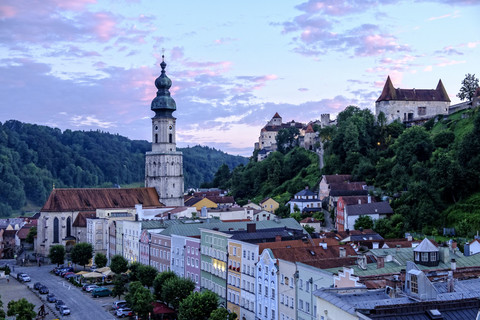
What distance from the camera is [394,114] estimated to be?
5384 inches

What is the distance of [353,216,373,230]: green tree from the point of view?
297ft

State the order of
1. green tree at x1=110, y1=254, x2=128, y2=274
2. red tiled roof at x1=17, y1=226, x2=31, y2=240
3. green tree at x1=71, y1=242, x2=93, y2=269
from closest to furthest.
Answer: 1. green tree at x1=110, y1=254, x2=128, y2=274
2. green tree at x1=71, y1=242, x2=93, y2=269
3. red tiled roof at x1=17, y1=226, x2=31, y2=240

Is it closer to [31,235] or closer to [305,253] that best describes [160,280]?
[305,253]

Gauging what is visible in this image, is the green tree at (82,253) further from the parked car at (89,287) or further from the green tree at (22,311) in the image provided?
the green tree at (22,311)

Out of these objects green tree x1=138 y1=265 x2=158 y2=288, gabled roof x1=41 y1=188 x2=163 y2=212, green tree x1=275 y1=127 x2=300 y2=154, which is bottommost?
green tree x1=138 y1=265 x2=158 y2=288

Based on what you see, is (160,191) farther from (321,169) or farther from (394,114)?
(394,114)

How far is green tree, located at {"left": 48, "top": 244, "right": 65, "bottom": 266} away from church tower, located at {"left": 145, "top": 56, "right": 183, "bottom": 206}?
22.4m

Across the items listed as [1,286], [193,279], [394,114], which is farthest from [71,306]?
[394,114]

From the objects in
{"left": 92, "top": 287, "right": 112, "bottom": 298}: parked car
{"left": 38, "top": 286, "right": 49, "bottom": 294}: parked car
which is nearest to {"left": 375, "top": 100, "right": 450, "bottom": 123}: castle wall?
{"left": 92, "top": 287, "right": 112, "bottom": 298}: parked car

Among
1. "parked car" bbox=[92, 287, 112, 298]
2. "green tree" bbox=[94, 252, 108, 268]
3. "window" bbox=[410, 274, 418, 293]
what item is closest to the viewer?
"window" bbox=[410, 274, 418, 293]

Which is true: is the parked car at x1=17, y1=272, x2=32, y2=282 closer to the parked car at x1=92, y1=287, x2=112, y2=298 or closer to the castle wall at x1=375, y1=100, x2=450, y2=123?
the parked car at x1=92, y1=287, x2=112, y2=298

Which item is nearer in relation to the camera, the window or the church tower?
the window

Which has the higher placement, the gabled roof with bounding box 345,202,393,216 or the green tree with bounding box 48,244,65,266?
the gabled roof with bounding box 345,202,393,216

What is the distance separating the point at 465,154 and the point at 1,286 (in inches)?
2594
